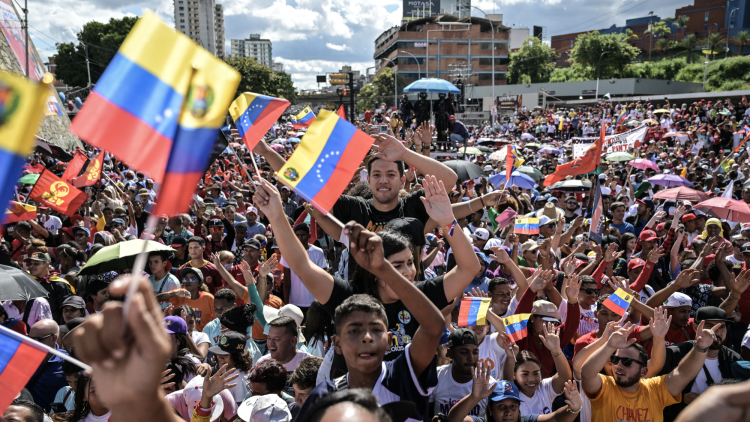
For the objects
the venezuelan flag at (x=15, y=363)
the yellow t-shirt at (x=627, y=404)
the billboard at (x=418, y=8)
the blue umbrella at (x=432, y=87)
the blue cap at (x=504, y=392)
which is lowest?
the yellow t-shirt at (x=627, y=404)

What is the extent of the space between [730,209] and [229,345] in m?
7.36

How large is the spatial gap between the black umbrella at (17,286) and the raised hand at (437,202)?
12.6ft

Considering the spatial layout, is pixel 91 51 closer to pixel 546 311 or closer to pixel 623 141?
pixel 623 141

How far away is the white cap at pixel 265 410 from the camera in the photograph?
316cm

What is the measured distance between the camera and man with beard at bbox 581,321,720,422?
3613 mm

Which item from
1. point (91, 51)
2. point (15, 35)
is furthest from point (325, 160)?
point (91, 51)

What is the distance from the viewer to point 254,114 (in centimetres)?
434

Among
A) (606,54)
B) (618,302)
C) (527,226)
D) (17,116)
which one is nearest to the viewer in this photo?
(17,116)

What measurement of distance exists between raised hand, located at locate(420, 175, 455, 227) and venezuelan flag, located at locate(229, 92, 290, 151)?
1614 mm

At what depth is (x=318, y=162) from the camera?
316cm

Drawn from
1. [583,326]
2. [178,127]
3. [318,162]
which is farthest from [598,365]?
[178,127]

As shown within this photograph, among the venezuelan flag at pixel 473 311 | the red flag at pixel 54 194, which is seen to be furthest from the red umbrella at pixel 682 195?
the red flag at pixel 54 194

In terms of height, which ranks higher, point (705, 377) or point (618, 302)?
point (618, 302)

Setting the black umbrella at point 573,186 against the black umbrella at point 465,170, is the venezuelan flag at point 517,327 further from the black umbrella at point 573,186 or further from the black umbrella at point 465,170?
the black umbrella at point 573,186
